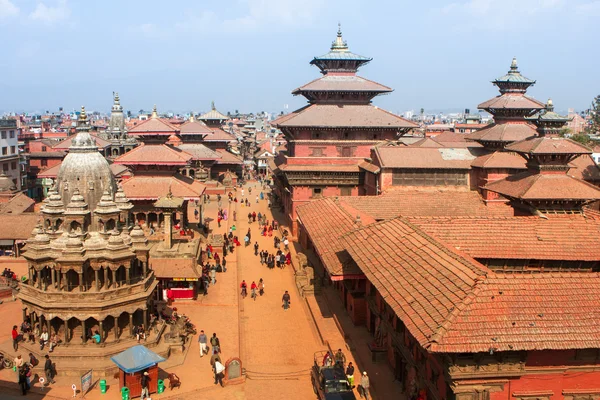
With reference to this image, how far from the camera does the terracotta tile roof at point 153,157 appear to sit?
39.5m

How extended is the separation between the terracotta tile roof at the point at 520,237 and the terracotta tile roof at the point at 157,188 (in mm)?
20452

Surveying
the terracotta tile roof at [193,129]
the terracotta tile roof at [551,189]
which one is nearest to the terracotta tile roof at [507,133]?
the terracotta tile roof at [551,189]

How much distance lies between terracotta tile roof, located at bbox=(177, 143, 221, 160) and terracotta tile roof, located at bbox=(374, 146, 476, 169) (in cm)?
3193

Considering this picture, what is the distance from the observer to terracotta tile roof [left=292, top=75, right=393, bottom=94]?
149ft

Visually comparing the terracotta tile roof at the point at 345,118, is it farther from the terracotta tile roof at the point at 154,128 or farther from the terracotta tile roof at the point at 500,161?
the terracotta tile roof at the point at 154,128

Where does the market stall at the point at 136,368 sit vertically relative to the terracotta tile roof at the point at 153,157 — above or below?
below

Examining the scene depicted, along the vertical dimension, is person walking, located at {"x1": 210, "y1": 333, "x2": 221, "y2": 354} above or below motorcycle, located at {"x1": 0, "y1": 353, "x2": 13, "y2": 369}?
above

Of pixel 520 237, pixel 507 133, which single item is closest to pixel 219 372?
pixel 520 237

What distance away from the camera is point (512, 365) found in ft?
45.2

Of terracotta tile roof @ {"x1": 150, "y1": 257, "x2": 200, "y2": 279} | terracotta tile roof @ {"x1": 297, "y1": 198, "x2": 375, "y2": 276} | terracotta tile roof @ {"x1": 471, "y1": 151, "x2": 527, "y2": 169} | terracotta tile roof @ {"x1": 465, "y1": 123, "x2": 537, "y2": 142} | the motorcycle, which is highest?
terracotta tile roof @ {"x1": 465, "y1": 123, "x2": 537, "y2": 142}

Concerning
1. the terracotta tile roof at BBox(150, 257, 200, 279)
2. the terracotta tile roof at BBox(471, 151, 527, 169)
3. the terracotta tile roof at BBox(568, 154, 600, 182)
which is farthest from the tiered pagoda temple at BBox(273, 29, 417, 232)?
the terracotta tile roof at BBox(150, 257, 200, 279)

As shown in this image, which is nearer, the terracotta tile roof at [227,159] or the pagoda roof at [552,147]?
the pagoda roof at [552,147]

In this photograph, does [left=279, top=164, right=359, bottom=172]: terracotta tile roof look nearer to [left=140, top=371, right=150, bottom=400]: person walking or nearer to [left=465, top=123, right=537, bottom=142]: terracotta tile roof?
[left=465, top=123, right=537, bottom=142]: terracotta tile roof

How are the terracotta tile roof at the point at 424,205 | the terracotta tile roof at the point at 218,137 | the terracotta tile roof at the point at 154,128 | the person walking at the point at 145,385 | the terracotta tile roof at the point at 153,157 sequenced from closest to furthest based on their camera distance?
the person walking at the point at 145,385, the terracotta tile roof at the point at 424,205, the terracotta tile roof at the point at 153,157, the terracotta tile roof at the point at 154,128, the terracotta tile roof at the point at 218,137
